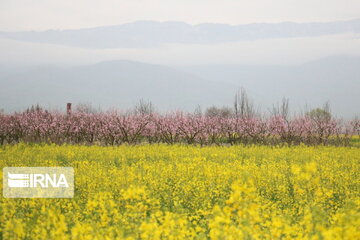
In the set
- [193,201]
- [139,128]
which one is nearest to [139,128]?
[139,128]

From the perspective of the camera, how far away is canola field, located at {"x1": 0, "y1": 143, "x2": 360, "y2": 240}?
5688 mm

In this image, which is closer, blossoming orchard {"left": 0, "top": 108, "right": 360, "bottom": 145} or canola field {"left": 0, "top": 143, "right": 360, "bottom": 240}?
canola field {"left": 0, "top": 143, "right": 360, "bottom": 240}

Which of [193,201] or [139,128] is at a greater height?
[139,128]

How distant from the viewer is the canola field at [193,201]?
5.69 m

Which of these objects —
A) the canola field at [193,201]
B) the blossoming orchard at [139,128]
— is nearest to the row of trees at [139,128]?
the blossoming orchard at [139,128]

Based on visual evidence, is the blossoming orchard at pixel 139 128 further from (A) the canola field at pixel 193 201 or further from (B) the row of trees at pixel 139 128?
(A) the canola field at pixel 193 201

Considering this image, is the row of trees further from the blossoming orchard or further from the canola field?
the canola field

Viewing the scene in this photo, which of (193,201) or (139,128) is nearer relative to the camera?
(193,201)

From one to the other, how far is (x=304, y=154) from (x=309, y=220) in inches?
569

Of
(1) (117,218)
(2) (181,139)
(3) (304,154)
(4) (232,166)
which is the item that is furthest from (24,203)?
(2) (181,139)

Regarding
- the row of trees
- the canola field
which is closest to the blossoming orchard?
the row of trees

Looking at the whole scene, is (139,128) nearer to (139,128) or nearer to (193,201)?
(139,128)

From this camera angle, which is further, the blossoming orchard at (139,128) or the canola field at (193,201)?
the blossoming orchard at (139,128)

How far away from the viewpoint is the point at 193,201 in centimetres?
1060
